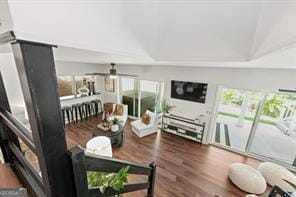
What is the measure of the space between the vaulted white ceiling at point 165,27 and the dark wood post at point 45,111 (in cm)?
7

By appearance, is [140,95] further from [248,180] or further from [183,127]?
[248,180]

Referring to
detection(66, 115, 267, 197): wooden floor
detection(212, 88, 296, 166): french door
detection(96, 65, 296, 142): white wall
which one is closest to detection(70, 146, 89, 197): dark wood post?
detection(66, 115, 267, 197): wooden floor

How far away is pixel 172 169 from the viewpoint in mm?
3404

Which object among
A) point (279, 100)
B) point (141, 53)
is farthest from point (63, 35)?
point (279, 100)

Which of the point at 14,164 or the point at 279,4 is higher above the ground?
the point at 279,4

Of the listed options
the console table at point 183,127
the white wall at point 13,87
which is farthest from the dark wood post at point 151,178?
the white wall at point 13,87

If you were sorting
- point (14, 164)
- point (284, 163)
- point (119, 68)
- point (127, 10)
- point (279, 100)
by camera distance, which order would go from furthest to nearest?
point (119, 68), point (279, 100), point (284, 163), point (14, 164), point (127, 10)

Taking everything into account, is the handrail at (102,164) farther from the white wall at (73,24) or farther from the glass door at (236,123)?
the glass door at (236,123)

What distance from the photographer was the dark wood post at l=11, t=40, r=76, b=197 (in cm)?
49

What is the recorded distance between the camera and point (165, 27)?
3.30 ft

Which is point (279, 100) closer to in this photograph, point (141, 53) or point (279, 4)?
point (279, 4)

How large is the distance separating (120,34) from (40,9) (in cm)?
36

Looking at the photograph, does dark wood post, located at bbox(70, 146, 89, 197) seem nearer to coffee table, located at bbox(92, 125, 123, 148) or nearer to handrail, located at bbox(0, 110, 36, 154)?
handrail, located at bbox(0, 110, 36, 154)

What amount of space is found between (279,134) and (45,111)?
7.60 metres
